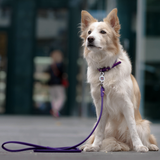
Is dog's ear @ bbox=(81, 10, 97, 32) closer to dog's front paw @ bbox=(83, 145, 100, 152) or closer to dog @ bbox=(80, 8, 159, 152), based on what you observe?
dog @ bbox=(80, 8, 159, 152)

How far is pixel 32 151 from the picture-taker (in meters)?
3.70

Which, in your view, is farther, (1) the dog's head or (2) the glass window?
(2) the glass window

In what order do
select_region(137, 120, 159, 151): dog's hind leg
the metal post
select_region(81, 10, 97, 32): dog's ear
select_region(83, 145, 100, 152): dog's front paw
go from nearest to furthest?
select_region(83, 145, 100, 152): dog's front paw
select_region(137, 120, 159, 151): dog's hind leg
select_region(81, 10, 97, 32): dog's ear
the metal post

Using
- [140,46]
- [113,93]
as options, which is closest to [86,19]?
[113,93]

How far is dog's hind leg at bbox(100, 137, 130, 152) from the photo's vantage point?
374 cm

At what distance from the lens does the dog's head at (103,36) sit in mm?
3582

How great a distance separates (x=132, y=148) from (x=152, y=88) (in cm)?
456

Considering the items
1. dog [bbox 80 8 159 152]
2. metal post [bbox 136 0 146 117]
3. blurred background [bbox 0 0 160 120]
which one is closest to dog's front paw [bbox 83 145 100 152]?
dog [bbox 80 8 159 152]

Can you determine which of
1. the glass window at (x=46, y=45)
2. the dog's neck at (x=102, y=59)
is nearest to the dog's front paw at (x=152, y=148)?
the dog's neck at (x=102, y=59)

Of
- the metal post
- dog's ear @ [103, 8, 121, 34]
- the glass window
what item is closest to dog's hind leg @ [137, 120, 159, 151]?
dog's ear @ [103, 8, 121, 34]

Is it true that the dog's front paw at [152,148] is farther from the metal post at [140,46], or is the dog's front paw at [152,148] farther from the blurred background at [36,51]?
the blurred background at [36,51]

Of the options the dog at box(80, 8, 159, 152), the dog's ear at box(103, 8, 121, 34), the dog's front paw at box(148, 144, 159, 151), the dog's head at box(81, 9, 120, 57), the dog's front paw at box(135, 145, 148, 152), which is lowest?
the dog's front paw at box(148, 144, 159, 151)

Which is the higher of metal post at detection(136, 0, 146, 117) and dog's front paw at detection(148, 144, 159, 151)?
metal post at detection(136, 0, 146, 117)

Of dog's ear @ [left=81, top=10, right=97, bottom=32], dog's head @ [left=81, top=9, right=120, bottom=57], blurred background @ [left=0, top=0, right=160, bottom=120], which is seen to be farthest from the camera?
blurred background @ [left=0, top=0, right=160, bottom=120]
